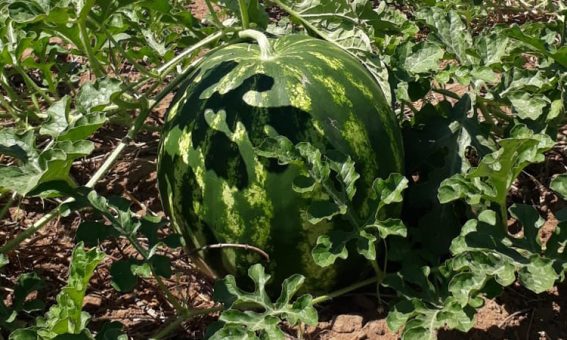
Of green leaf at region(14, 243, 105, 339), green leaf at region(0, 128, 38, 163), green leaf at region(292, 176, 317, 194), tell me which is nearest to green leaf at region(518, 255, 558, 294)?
green leaf at region(292, 176, 317, 194)

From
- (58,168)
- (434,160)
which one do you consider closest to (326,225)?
(434,160)

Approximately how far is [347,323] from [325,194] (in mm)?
452

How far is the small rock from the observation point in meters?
2.35

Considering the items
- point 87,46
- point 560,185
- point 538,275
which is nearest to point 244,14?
point 87,46

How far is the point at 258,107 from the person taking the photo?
2.20 m

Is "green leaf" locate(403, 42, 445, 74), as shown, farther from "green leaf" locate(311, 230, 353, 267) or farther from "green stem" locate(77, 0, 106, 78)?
"green stem" locate(77, 0, 106, 78)

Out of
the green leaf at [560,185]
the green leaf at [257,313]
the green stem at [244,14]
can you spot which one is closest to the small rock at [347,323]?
the green leaf at [257,313]

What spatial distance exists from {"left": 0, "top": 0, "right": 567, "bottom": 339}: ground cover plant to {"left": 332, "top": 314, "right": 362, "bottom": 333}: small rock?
0.02 metres

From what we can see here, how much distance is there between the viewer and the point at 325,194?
2.18 m

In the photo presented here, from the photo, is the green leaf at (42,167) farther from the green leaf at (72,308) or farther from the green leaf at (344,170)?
the green leaf at (344,170)

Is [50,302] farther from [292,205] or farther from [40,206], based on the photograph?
[292,205]

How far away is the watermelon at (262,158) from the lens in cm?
218

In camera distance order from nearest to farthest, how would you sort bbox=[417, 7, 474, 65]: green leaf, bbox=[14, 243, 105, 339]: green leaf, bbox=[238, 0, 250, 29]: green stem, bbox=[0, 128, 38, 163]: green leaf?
1. bbox=[14, 243, 105, 339]: green leaf
2. bbox=[0, 128, 38, 163]: green leaf
3. bbox=[238, 0, 250, 29]: green stem
4. bbox=[417, 7, 474, 65]: green leaf

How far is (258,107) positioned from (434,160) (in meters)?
0.68
